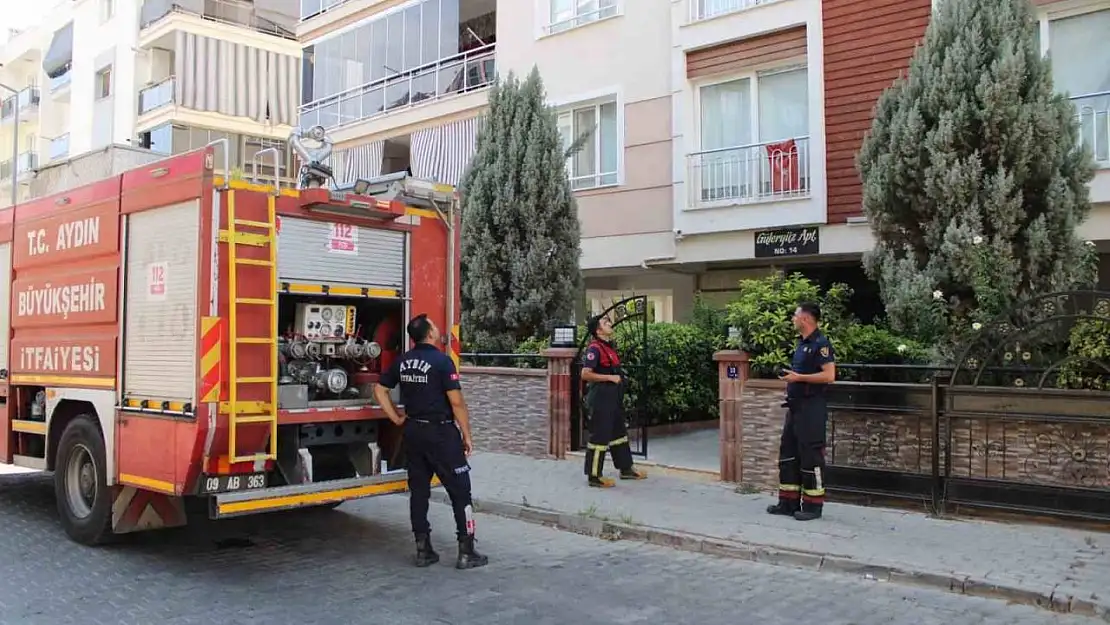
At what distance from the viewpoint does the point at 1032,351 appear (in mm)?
8234

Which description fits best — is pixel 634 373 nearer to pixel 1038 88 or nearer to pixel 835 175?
pixel 835 175

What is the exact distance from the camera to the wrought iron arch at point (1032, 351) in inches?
293

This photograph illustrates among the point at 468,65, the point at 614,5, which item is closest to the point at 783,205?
the point at 614,5

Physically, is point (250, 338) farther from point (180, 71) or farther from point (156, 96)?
point (156, 96)

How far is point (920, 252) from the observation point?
939 centimetres

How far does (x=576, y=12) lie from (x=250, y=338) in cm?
1197

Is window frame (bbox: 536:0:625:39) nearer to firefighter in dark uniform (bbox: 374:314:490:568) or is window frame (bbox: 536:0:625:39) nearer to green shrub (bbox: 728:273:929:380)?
green shrub (bbox: 728:273:929:380)

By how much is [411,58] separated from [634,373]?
10801 millimetres

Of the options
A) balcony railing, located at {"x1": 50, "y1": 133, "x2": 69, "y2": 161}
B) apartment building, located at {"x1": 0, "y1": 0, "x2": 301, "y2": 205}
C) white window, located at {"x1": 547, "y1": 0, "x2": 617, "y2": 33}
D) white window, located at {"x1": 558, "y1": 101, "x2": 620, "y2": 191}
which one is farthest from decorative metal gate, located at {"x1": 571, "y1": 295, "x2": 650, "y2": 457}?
balcony railing, located at {"x1": 50, "y1": 133, "x2": 69, "y2": 161}

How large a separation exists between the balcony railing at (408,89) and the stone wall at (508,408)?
757 centimetres

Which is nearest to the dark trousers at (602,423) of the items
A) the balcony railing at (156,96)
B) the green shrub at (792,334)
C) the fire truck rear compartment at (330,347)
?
the green shrub at (792,334)

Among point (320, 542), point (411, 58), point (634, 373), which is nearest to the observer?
point (320, 542)

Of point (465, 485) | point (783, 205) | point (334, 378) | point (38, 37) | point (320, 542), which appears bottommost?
point (320, 542)

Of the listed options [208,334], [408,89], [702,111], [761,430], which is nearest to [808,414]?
[761,430]
